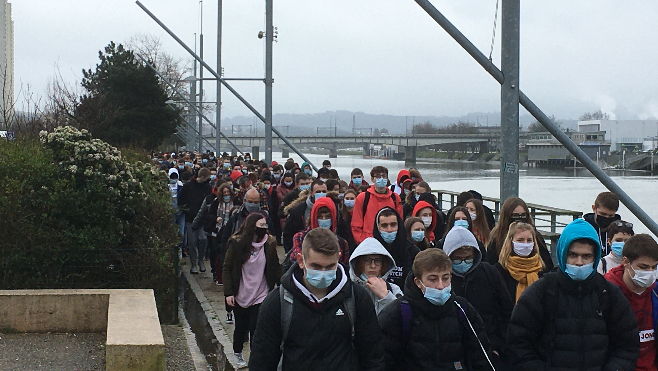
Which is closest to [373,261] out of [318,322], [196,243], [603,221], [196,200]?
[318,322]

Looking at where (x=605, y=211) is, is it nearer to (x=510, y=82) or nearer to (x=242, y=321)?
(x=510, y=82)

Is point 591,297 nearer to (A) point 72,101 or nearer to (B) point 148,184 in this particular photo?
(B) point 148,184

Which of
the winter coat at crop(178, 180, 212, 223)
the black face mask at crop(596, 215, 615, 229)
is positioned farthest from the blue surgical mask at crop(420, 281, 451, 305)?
the winter coat at crop(178, 180, 212, 223)

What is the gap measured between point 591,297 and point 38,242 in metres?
6.19

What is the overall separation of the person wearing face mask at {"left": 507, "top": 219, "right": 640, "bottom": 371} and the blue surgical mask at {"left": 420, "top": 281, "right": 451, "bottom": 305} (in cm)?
47

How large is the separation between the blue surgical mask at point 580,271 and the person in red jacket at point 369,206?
5059mm

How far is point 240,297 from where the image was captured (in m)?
7.92

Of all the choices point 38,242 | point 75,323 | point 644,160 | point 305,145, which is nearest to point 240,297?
point 75,323

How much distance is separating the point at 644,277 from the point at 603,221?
2.97 metres

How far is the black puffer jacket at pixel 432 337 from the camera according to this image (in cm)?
456

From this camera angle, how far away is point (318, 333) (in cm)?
438

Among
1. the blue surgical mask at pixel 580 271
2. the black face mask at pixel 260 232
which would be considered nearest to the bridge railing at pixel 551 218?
the black face mask at pixel 260 232

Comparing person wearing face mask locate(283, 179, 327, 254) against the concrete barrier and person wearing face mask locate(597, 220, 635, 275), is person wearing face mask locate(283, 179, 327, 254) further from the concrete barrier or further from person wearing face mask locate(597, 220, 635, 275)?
person wearing face mask locate(597, 220, 635, 275)

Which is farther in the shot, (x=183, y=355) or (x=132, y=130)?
(x=132, y=130)
